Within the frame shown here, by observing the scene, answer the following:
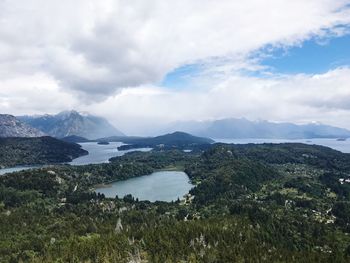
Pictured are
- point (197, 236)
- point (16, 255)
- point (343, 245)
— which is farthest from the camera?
point (343, 245)

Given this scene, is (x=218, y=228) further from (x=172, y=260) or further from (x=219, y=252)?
(x=172, y=260)

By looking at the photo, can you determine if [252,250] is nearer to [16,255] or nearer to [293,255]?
[293,255]

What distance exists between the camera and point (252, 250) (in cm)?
16012

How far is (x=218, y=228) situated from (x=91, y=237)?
184 feet

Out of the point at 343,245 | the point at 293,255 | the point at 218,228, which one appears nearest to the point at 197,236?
the point at 218,228

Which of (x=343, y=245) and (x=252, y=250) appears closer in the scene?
(x=252, y=250)

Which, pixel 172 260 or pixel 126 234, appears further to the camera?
pixel 126 234

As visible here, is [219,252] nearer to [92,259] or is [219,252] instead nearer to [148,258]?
[148,258]

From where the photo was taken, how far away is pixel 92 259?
149 metres

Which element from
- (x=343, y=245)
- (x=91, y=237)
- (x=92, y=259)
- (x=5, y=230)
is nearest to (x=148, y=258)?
(x=92, y=259)

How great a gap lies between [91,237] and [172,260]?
44.0 metres

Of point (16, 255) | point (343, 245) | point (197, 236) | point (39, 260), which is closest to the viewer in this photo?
point (39, 260)

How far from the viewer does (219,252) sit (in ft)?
520

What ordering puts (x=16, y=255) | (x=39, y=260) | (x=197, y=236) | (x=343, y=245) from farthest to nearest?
(x=343, y=245), (x=197, y=236), (x=16, y=255), (x=39, y=260)
